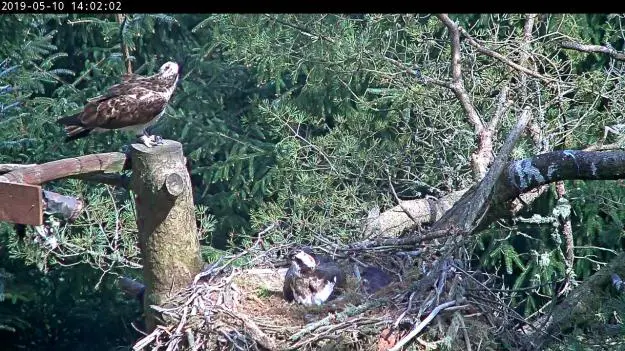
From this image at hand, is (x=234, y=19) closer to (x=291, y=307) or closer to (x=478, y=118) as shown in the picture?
(x=478, y=118)

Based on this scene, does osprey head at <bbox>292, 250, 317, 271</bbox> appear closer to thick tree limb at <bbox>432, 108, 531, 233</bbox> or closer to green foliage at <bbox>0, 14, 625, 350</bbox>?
green foliage at <bbox>0, 14, 625, 350</bbox>

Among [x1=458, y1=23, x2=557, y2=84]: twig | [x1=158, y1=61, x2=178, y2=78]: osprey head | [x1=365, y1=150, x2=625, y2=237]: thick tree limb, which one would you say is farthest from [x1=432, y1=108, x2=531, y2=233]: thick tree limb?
[x1=158, y1=61, x2=178, y2=78]: osprey head

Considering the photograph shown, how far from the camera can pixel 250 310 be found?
15.7 feet

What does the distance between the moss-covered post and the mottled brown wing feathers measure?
0.61 m

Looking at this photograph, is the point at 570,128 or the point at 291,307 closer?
the point at 291,307

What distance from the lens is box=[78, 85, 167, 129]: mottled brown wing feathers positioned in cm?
511

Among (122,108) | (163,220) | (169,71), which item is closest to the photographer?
(163,220)

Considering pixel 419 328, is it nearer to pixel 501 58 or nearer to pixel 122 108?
pixel 122 108

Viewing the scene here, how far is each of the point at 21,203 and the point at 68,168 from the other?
380 millimetres
